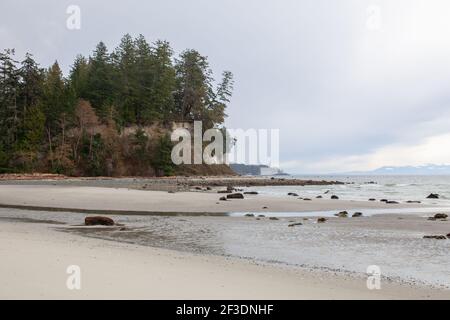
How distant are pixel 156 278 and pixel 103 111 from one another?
8941cm

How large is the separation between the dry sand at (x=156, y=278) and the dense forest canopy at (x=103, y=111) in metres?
76.2

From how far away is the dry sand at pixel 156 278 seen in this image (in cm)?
671

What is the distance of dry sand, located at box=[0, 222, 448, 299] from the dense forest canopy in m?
76.2

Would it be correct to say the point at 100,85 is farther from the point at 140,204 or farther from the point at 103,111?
the point at 140,204

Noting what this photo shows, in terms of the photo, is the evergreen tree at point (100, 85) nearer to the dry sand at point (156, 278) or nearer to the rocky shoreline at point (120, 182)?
the rocky shoreline at point (120, 182)

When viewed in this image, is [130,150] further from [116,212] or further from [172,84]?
[116,212]

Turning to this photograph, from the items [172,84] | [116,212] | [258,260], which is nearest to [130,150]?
[172,84]

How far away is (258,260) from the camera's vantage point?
A: 1169 cm

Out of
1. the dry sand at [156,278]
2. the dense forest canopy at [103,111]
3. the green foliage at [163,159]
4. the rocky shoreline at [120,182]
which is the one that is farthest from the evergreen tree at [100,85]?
the dry sand at [156,278]

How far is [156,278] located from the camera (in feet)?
26.0

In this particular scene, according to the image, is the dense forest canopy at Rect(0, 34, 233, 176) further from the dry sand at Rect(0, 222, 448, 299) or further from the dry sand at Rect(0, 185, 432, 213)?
the dry sand at Rect(0, 222, 448, 299)

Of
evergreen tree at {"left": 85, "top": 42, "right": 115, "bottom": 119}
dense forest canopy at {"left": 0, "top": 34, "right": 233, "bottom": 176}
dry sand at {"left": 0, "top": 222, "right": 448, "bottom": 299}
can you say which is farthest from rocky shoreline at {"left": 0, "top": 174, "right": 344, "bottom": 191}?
dry sand at {"left": 0, "top": 222, "right": 448, "bottom": 299}
